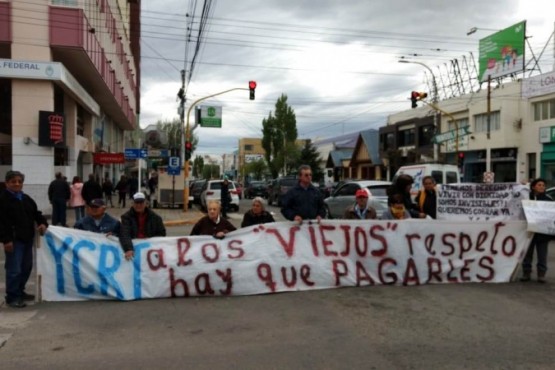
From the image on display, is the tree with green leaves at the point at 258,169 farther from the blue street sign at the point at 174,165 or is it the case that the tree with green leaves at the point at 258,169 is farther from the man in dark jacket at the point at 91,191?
the man in dark jacket at the point at 91,191

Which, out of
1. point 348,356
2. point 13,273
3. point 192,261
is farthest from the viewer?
point 192,261

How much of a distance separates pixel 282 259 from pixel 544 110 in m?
33.1

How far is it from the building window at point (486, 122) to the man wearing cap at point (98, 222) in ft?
120

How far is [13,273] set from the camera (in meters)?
6.79

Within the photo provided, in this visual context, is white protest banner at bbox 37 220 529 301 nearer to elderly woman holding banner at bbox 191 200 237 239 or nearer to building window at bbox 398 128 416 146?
elderly woman holding banner at bbox 191 200 237 239

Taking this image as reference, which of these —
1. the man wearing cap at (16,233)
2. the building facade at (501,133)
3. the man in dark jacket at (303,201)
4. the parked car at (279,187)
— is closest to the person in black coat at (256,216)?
the man in dark jacket at (303,201)

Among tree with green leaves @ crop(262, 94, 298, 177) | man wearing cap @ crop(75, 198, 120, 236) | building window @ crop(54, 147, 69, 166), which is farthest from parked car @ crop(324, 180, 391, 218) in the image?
tree with green leaves @ crop(262, 94, 298, 177)

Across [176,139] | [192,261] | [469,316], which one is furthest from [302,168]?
[176,139]

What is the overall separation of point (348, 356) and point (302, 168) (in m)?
3.89

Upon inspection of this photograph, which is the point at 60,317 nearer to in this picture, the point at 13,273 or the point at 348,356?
the point at 13,273

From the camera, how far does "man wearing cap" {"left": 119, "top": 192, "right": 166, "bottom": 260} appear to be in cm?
726

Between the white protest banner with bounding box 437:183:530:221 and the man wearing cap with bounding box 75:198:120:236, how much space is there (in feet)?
18.3

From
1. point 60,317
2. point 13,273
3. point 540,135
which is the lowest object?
point 60,317

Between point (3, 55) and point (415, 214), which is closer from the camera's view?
point (415, 214)
